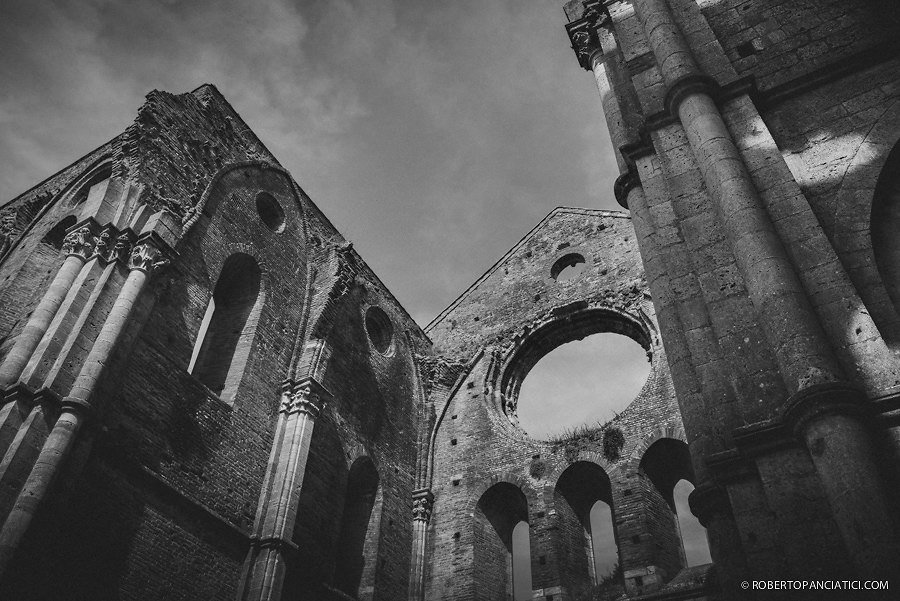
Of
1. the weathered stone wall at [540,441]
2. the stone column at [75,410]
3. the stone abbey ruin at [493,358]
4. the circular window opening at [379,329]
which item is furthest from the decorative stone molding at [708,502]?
the circular window opening at [379,329]

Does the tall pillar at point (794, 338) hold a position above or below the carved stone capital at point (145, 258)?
below

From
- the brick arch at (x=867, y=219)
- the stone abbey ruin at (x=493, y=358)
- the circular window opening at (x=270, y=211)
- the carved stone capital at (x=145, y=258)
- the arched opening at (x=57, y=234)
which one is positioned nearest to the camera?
the stone abbey ruin at (x=493, y=358)

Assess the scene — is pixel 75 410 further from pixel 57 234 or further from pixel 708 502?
pixel 708 502

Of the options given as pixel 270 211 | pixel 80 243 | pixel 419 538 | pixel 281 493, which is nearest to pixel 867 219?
pixel 281 493

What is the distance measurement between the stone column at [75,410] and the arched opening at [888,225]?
24.9ft

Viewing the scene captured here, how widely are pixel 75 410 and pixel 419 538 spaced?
7.36 metres

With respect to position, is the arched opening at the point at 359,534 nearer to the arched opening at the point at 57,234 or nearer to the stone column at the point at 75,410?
the stone column at the point at 75,410

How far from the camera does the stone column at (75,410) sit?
5777 mm

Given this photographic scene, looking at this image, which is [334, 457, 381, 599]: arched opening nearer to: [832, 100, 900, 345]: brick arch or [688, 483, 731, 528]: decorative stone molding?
[688, 483, 731, 528]: decorative stone molding

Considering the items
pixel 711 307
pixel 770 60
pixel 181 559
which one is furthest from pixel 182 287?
pixel 770 60

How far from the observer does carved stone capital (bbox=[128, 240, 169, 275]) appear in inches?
328

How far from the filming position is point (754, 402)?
4.08 m

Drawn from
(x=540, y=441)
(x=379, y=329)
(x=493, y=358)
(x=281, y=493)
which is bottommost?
(x=281, y=493)

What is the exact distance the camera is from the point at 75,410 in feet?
22.0
